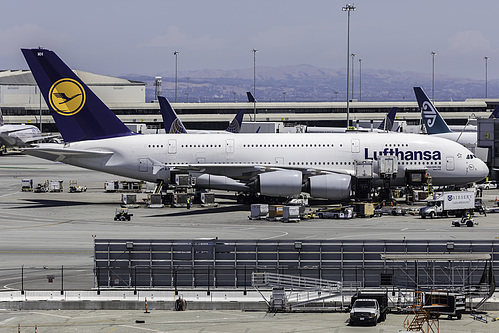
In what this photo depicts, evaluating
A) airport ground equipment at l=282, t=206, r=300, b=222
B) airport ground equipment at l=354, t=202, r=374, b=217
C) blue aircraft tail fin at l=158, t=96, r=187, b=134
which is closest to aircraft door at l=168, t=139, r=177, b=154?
airport ground equipment at l=282, t=206, r=300, b=222

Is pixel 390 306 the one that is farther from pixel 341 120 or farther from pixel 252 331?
pixel 341 120

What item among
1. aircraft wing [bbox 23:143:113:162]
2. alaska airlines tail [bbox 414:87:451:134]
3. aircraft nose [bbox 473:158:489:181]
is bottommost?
aircraft nose [bbox 473:158:489:181]

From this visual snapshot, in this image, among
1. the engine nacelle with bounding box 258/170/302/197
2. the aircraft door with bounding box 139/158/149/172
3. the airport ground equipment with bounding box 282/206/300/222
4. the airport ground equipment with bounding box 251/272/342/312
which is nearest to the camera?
the airport ground equipment with bounding box 251/272/342/312

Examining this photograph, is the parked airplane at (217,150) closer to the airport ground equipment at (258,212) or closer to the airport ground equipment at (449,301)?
the airport ground equipment at (258,212)

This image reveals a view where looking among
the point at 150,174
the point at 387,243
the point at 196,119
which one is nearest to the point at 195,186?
the point at 150,174

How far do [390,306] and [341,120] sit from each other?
5916 inches

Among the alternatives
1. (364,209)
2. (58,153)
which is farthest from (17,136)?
(364,209)

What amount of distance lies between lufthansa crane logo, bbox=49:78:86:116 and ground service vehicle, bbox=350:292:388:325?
133 ft

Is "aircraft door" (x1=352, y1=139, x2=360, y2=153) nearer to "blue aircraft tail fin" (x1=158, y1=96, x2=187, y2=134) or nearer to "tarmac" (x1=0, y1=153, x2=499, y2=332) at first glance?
"tarmac" (x1=0, y1=153, x2=499, y2=332)

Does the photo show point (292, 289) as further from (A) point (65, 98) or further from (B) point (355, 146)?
(A) point (65, 98)

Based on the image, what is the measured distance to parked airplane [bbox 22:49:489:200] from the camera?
67.1 m

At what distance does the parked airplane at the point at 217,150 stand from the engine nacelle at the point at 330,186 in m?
1.48

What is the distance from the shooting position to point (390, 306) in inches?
1367

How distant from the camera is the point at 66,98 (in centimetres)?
6806
